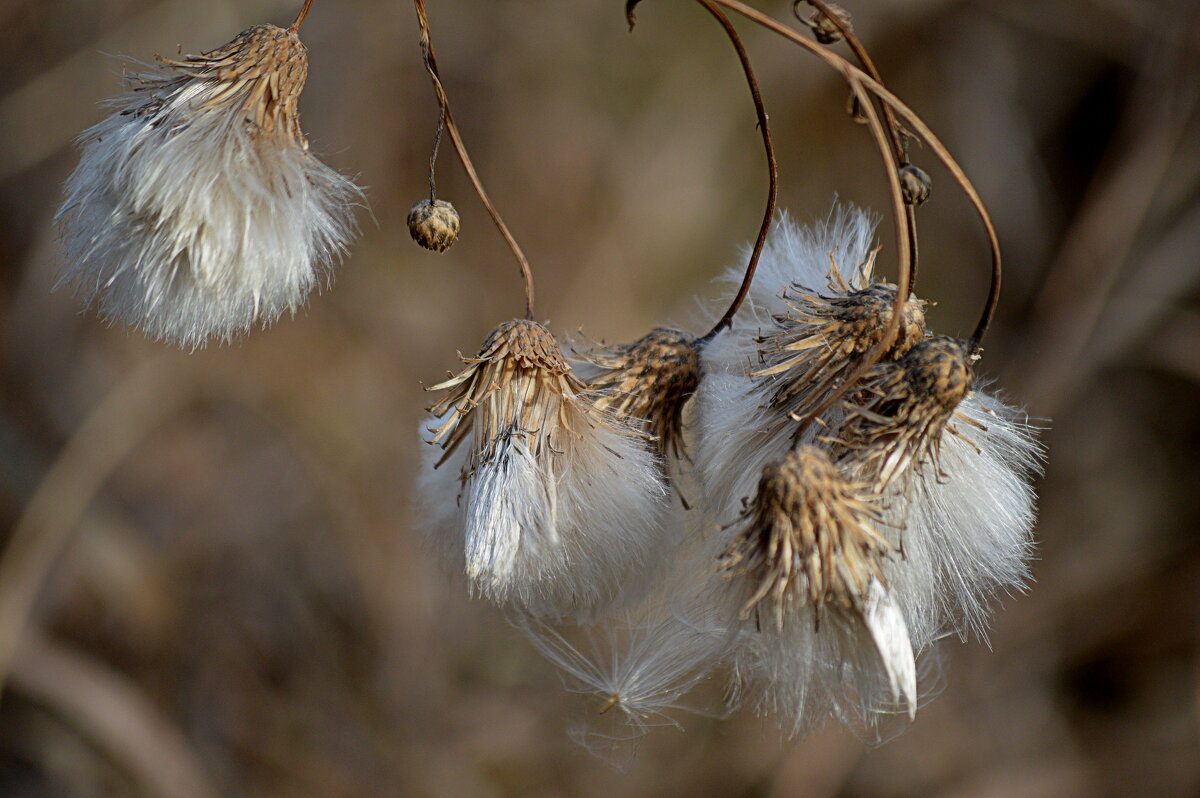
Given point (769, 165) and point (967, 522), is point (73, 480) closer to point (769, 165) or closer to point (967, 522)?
point (769, 165)

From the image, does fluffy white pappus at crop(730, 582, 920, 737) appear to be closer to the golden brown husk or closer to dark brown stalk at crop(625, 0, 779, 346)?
dark brown stalk at crop(625, 0, 779, 346)

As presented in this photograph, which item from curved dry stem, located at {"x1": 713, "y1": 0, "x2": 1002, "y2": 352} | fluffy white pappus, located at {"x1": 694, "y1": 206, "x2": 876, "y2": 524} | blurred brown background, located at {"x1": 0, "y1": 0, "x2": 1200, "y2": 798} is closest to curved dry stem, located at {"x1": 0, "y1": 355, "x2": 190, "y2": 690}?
blurred brown background, located at {"x1": 0, "y1": 0, "x2": 1200, "y2": 798}

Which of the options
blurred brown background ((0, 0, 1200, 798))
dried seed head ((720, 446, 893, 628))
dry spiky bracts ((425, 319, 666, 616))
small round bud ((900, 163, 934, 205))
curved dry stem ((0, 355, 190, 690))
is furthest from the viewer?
blurred brown background ((0, 0, 1200, 798))

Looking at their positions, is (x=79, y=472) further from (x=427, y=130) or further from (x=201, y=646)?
(x=427, y=130)

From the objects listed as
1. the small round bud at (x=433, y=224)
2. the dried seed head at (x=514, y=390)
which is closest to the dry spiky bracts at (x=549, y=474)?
the dried seed head at (x=514, y=390)

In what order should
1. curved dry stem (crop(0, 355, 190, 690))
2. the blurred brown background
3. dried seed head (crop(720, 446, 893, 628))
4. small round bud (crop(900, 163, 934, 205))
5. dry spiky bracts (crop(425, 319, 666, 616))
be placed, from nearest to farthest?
dried seed head (crop(720, 446, 893, 628)) → dry spiky bracts (crop(425, 319, 666, 616)) → small round bud (crop(900, 163, 934, 205)) → curved dry stem (crop(0, 355, 190, 690)) → the blurred brown background

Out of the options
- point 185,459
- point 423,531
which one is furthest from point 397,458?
point 423,531
